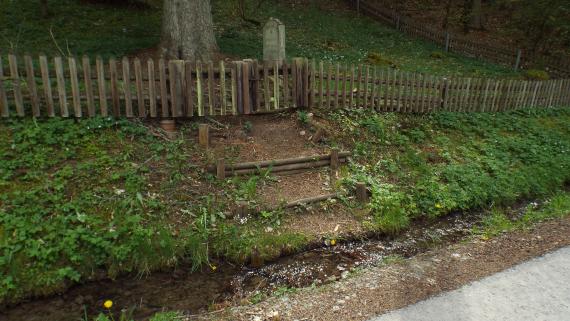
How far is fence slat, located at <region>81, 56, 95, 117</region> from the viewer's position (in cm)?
609

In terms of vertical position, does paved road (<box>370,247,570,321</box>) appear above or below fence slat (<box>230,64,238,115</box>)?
below

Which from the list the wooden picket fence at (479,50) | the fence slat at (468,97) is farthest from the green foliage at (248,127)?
the wooden picket fence at (479,50)

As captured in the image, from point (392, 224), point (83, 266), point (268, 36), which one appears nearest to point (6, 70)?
point (83, 266)

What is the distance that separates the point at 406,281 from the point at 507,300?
1104mm

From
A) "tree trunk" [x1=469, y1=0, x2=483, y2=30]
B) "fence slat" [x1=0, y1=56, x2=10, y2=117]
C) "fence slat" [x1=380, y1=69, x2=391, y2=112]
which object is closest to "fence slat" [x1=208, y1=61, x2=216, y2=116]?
"fence slat" [x1=0, y1=56, x2=10, y2=117]

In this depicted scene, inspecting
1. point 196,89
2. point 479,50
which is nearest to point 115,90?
point 196,89

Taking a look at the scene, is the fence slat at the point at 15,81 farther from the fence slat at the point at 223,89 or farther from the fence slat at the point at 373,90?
the fence slat at the point at 373,90

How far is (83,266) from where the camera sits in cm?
480

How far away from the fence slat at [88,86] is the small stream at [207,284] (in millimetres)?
2889

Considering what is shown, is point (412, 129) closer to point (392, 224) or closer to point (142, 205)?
point (392, 224)

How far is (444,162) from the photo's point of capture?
8422mm

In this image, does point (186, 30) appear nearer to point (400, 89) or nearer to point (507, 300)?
point (400, 89)

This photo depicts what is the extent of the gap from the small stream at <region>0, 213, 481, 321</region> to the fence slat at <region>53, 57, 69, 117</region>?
288cm

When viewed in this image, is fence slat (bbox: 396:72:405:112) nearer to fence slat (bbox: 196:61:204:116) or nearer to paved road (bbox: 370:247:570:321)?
fence slat (bbox: 196:61:204:116)
